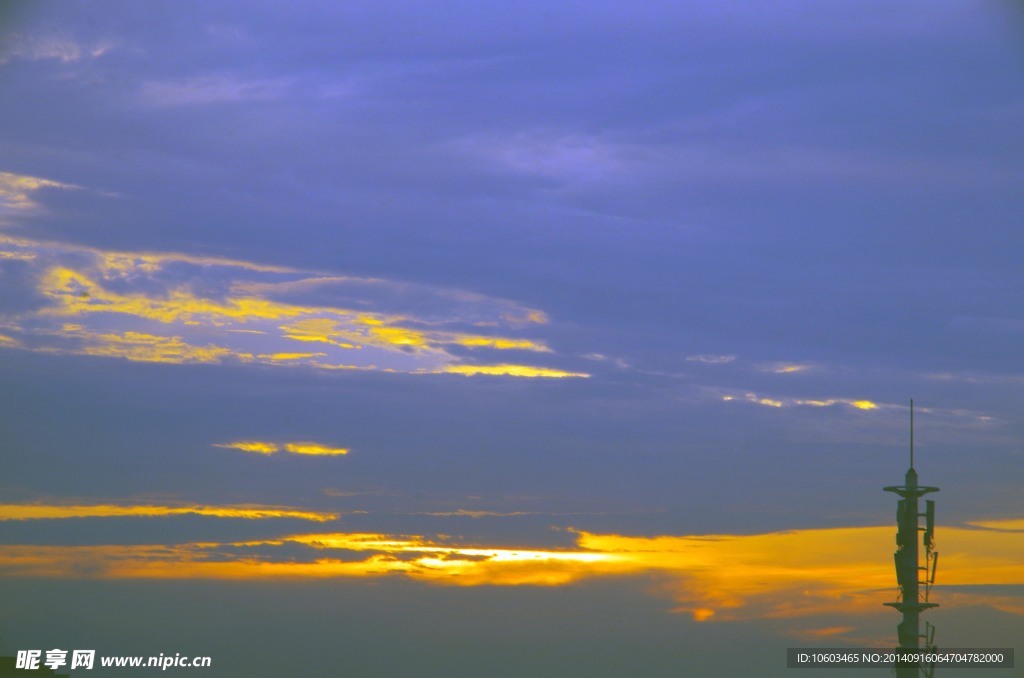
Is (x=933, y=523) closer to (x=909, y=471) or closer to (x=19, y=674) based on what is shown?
(x=909, y=471)

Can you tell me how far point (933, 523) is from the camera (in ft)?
417

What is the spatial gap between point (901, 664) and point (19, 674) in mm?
88227

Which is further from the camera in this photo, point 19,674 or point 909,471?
point 909,471

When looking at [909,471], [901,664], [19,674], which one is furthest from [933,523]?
[19,674]

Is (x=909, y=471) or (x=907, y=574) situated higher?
(x=909, y=471)

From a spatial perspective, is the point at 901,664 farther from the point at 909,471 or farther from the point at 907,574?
the point at 909,471

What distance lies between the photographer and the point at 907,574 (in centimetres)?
12925

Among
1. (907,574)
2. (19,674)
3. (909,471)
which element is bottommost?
(19,674)

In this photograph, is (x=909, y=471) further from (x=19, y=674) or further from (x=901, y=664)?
(x=19, y=674)

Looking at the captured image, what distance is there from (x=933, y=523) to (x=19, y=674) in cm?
8865

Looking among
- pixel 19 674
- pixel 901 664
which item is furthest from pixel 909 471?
pixel 19 674

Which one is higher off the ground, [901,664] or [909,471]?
[909,471]

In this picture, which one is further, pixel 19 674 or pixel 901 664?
pixel 901 664

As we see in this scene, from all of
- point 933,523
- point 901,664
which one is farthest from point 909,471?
point 901,664
